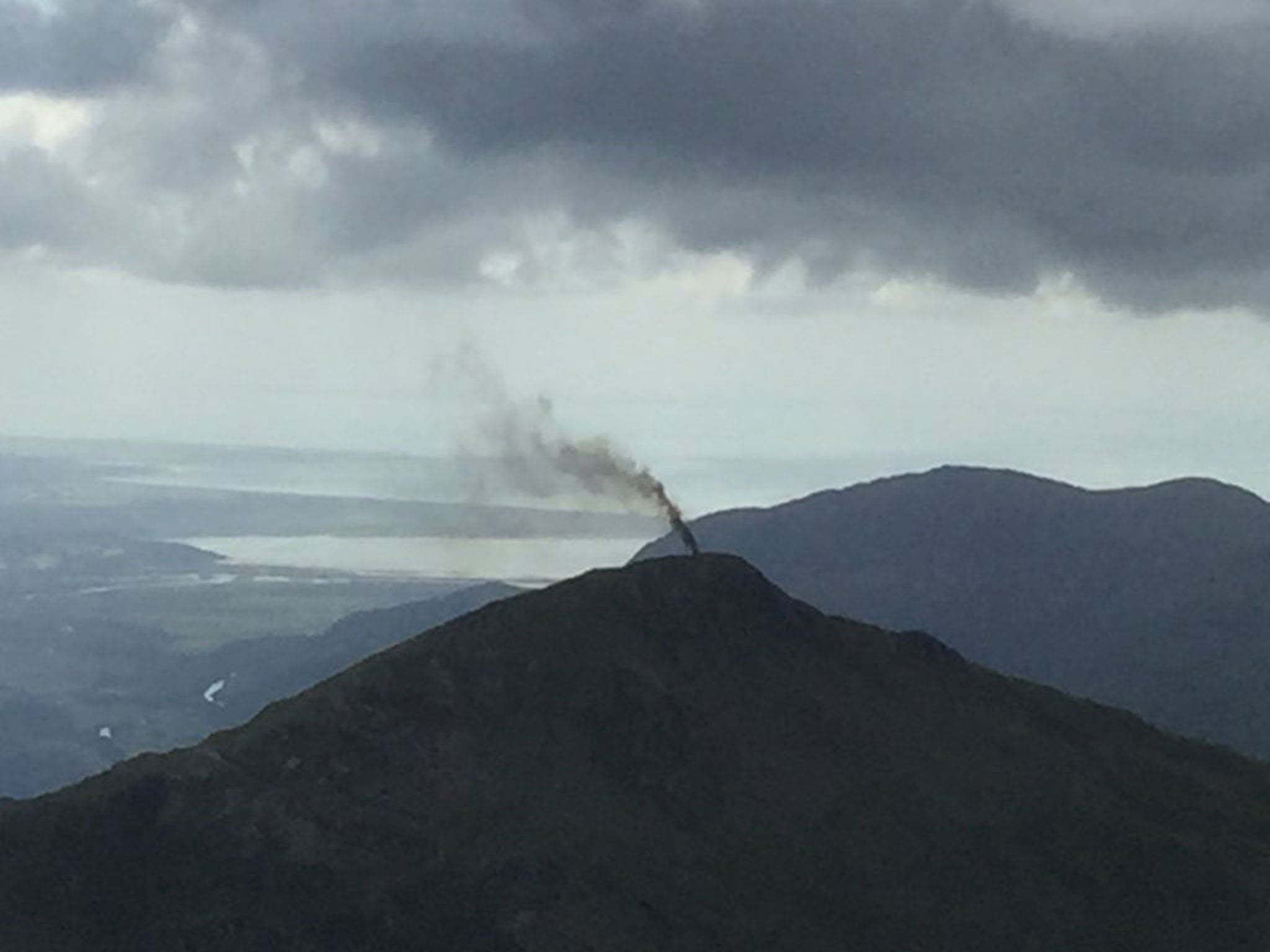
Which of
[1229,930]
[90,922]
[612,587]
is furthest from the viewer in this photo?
[612,587]

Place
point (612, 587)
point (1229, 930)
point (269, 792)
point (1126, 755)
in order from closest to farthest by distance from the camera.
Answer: point (269, 792)
point (1229, 930)
point (612, 587)
point (1126, 755)

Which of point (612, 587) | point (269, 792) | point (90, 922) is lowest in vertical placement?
point (90, 922)

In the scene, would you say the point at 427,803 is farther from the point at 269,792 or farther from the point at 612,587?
the point at 612,587

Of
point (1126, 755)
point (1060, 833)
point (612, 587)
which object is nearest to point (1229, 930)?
point (1060, 833)

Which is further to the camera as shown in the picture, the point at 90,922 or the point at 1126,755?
the point at 1126,755

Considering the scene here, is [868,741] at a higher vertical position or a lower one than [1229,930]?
higher

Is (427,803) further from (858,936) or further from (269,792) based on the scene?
(858,936)
